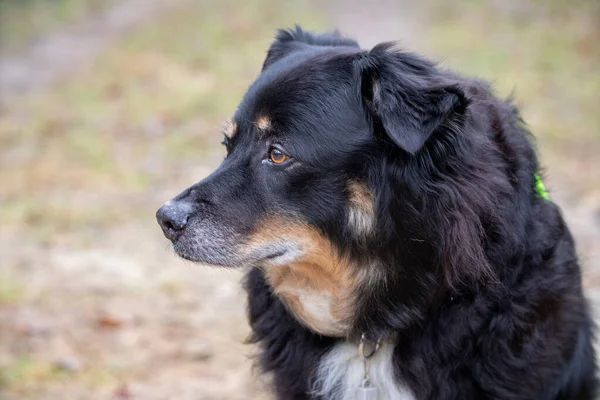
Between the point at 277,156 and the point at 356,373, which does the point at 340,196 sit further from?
the point at 356,373

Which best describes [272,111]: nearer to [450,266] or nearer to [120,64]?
[450,266]

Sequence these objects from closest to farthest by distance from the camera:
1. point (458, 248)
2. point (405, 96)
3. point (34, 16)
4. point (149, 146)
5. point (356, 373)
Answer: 1. point (405, 96)
2. point (458, 248)
3. point (356, 373)
4. point (149, 146)
5. point (34, 16)

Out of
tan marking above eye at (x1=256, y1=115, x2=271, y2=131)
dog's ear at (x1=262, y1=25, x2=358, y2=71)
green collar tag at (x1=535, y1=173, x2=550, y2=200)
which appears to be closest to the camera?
tan marking above eye at (x1=256, y1=115, x2=271, y2=131)

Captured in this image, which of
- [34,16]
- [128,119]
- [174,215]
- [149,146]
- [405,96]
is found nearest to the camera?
[405,96]

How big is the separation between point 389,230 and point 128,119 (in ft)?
25.1

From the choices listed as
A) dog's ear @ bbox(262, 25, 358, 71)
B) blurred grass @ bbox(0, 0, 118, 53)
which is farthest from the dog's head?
blurred grass @ bbox(0, 0, 118, 53)

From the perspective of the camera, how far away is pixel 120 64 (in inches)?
476

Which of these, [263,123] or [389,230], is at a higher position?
[263,123]

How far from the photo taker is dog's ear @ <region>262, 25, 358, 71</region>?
12.3 ft

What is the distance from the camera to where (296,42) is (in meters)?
3.78

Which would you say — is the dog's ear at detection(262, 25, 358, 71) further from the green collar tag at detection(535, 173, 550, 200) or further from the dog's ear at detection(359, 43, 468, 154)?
the green collar tag at detection(535, 173, 550, 200)

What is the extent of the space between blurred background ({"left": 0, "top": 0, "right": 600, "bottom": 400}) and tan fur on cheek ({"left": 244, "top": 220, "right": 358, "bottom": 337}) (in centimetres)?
73

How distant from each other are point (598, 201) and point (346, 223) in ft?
16.4

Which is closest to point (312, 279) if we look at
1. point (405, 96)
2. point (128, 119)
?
point (405, 96)
